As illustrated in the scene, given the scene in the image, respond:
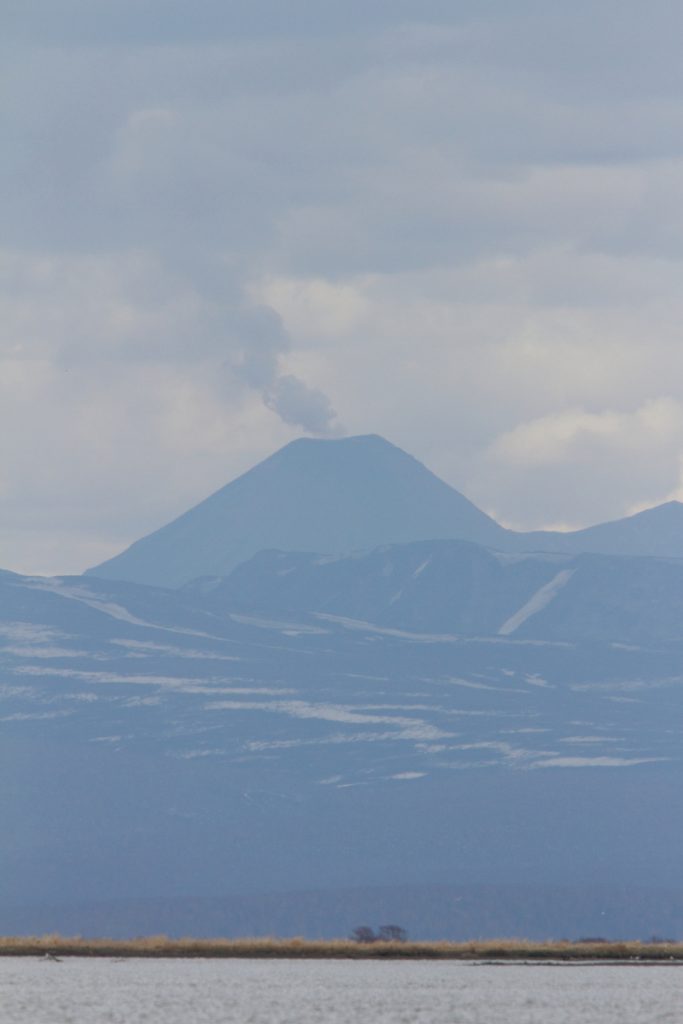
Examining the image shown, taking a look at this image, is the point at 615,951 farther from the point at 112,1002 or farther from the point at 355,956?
the point at 112,1002

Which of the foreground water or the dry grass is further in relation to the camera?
the dry grass

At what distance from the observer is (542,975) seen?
43125mm

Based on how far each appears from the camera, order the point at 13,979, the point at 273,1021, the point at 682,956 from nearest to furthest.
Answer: the point at 273,1021 < the point at 13,979 < the point at 682,956

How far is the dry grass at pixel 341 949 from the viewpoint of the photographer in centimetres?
4734

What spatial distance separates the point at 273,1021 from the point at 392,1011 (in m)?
2.92

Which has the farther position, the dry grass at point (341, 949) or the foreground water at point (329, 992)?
the dry grass at point (341, 949)

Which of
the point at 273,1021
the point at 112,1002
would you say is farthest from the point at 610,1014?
the point at 112,1002

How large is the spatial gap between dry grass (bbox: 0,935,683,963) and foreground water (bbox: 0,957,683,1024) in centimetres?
135

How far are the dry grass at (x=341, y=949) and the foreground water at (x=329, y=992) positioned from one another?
135 centimetres

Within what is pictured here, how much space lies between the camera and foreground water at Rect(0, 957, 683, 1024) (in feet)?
114

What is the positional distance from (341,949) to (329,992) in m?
9.80

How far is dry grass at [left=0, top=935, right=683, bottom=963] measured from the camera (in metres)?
47.3

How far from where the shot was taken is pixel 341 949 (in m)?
48.7

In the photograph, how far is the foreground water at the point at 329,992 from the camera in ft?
114
